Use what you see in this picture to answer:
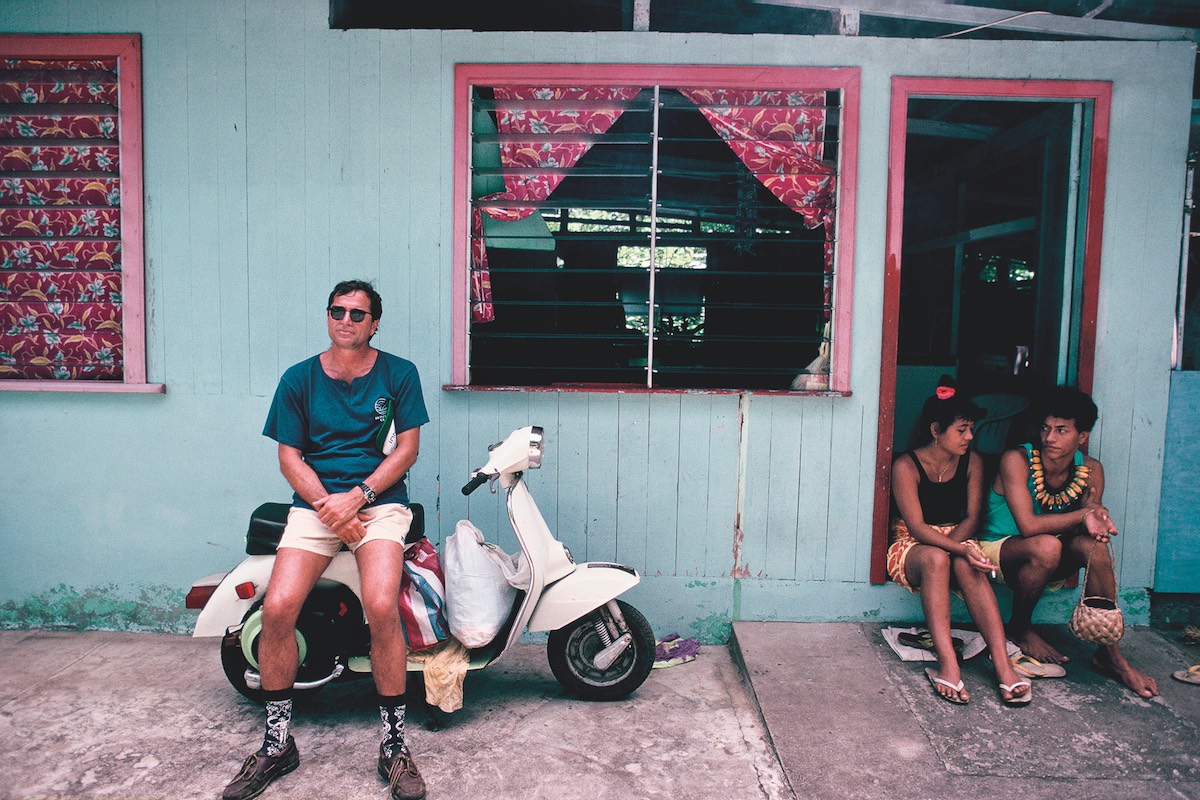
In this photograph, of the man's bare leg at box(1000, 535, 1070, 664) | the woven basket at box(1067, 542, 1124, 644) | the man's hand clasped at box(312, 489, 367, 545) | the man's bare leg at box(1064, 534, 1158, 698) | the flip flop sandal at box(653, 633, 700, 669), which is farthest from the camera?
the flip flop sandal at box(653, 633, 700, 669)

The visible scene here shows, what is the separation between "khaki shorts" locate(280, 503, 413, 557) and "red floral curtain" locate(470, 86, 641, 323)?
1.35 m

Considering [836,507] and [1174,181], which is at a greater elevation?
[1174,181]

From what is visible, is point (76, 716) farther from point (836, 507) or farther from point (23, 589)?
point (836, 507)

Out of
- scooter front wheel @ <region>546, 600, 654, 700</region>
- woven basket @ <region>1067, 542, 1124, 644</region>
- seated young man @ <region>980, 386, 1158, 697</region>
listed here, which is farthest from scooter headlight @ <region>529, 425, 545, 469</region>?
woven basket @ <region>1067, 542, 1124, 644</region>

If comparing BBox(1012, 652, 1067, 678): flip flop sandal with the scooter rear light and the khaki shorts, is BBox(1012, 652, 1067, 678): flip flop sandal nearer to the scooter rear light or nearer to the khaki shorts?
the khaki shorts

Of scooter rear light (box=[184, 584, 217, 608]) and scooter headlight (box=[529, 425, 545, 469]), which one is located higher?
scooter headlight (box=[529, 425, 545, 469])

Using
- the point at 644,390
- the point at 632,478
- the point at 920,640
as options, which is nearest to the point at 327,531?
the point at 632,478

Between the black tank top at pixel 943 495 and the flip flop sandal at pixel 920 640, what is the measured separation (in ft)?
1.79

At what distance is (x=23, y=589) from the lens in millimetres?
4246

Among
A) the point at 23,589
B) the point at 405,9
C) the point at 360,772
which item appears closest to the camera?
the point at 360,772

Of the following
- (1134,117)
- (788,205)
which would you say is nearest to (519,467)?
(788,205)

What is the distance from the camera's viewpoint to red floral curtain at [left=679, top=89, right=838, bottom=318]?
13.3 ft

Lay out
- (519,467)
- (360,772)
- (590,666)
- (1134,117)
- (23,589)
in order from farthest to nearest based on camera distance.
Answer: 1. (23,589)
2. (1134,117)
3. (590,666)
4. (519,467)
5. (360,772)

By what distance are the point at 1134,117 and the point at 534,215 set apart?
300 cm
